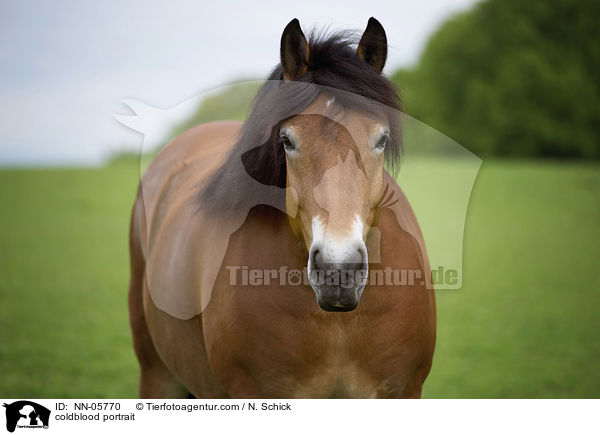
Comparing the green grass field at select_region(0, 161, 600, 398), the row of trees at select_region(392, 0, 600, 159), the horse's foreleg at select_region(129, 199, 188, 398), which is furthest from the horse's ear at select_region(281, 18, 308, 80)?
the row of trees at select_region(392, 0, 600, 159)

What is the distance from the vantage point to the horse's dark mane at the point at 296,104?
5.30 ft

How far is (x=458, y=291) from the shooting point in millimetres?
7129

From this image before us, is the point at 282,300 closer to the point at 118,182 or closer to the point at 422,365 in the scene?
the point at 422,365

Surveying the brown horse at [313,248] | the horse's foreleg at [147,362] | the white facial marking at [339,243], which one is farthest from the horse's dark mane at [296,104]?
the horse's foreleg at [147,362]

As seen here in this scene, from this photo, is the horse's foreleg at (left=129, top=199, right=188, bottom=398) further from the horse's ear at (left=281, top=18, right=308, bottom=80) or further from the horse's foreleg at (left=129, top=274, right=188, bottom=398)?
the horse's ear at (left=281, top=18, right=308, bottom=80)

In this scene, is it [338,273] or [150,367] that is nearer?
[338,273]

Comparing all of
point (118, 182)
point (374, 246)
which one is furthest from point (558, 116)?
point (118, 182)

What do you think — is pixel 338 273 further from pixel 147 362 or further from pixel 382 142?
pixel 147 362

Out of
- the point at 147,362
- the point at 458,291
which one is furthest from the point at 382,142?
the point at 458,291

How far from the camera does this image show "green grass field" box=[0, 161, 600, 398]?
180 inches

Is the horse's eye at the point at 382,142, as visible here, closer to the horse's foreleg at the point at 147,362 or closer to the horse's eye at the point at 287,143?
the horse's eye at the point at 287,143

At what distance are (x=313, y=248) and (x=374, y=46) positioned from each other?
749mm
